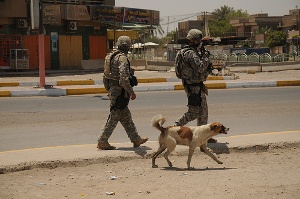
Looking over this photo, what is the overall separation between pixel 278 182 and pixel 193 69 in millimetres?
2372

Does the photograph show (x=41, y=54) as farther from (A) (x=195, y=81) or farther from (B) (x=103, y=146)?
(A) (x=195, y=81)

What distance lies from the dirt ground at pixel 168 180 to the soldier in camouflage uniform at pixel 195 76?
23.3 inches

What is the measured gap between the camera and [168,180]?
21.5 feet

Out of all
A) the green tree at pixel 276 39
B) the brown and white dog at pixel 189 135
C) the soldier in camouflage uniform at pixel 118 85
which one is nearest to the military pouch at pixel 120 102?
the soldier in camouflage uniform at pixel 118 85

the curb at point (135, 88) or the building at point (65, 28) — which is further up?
the building at point (65, 28)

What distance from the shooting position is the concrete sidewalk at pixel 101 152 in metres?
7.42

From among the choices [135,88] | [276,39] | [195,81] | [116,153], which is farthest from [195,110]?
Result: [276,39]

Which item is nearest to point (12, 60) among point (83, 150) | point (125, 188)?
point (83, 150)

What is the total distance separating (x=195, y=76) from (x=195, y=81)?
8cm

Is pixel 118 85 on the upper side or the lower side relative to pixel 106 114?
upper

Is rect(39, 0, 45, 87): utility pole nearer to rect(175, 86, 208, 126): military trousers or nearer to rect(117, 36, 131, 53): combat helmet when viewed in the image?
rect(117, 36, 131, 53): combat helmet

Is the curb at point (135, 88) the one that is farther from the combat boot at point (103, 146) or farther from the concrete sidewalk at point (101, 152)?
the combat boot at point (103, 146)

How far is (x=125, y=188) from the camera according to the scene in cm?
621

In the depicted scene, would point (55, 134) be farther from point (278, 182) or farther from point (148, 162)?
point (278, 182)
